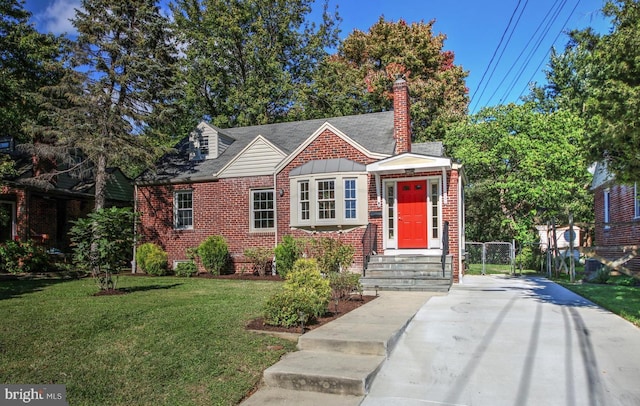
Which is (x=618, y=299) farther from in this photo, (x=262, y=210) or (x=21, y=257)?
(x=21, y=257)

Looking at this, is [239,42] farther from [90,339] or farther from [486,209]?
[90,339]

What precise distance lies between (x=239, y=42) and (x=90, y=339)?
87.9 feet

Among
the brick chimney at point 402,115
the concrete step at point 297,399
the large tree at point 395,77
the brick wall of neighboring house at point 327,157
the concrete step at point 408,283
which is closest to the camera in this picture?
the concrete step at point 297,399

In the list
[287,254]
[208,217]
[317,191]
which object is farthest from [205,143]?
[287,254]

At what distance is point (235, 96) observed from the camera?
1064 inches

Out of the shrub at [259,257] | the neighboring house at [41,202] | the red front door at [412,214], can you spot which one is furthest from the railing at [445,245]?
the neighboring house at [41,202]

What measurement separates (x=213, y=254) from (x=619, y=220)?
589 inches

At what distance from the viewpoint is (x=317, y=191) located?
45.0 ft

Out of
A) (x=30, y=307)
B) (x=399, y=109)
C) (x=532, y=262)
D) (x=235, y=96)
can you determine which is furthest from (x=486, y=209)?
(x=30, y=307)

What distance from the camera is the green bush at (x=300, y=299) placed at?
624cm

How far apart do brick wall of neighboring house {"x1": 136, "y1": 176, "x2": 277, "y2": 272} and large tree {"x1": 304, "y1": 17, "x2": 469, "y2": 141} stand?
12.6 metres

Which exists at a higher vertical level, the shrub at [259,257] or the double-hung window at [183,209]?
the double-hung window at [183,209]

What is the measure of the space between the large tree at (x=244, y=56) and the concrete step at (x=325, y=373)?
2329cm

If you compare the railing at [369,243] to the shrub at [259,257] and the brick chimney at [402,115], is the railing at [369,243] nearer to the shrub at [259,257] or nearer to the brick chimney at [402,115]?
the brick chimney at [402,115]
